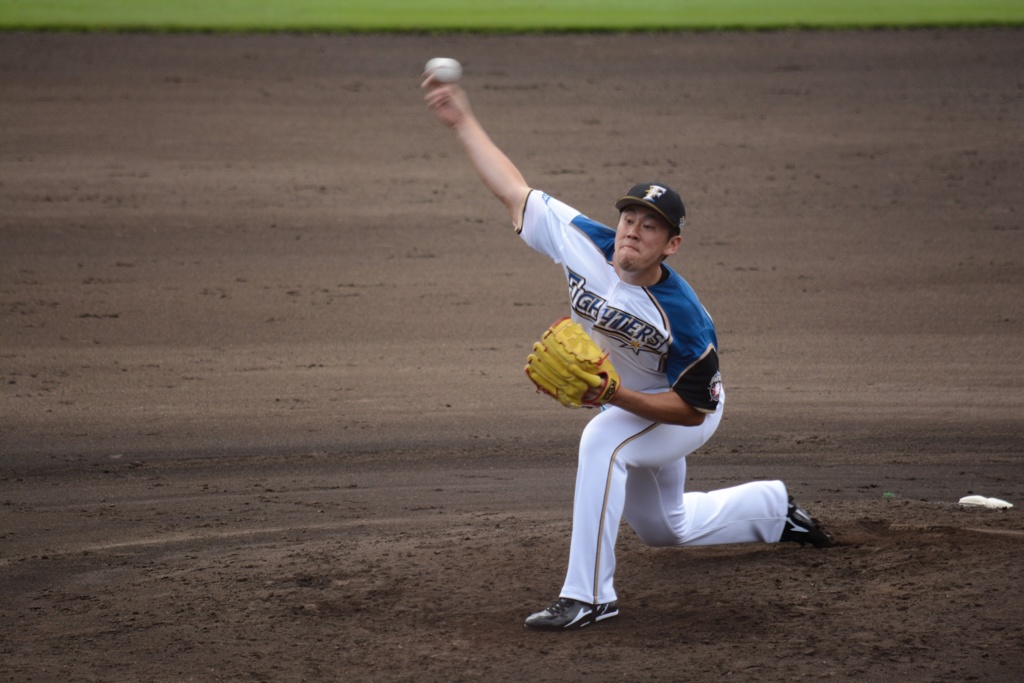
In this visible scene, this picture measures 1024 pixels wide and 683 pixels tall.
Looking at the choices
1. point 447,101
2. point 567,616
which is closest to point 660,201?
point 447,101

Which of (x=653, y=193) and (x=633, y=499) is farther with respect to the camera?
(x=633, y=499)

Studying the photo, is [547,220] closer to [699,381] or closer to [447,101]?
[447,101]

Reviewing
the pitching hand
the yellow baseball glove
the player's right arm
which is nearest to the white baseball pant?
the yellow baseball glove

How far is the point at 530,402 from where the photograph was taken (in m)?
7.19

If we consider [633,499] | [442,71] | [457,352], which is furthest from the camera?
[457,352]

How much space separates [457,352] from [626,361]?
3671 mm

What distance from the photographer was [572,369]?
3.93 metres

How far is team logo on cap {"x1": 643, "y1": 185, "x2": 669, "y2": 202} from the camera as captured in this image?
162 inches

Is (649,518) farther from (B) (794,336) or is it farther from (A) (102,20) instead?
(A) (102,20)

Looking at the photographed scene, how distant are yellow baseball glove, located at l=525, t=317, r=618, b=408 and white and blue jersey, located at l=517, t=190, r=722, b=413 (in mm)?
263

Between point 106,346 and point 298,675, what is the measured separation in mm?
4650

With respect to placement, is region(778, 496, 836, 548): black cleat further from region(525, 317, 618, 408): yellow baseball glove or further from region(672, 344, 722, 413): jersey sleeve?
region(525, 317, 618, 408): yellow baseball glove

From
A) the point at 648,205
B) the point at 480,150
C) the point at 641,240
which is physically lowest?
the point at 641,240

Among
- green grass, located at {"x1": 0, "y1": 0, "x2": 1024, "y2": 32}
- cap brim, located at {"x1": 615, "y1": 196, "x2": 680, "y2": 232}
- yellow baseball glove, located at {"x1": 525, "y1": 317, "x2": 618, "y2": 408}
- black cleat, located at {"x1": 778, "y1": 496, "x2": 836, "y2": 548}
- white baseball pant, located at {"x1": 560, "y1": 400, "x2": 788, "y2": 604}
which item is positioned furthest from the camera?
green grass, located at {"x1": 0, "y1": 0, "x2": 1024, "y2": 32}
